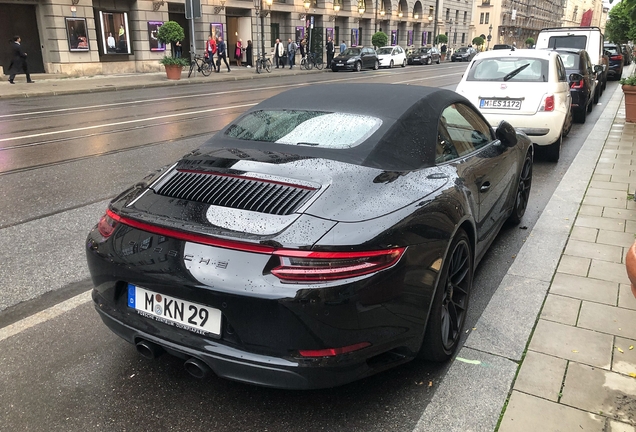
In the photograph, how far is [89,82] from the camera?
23.2m

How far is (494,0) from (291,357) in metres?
107

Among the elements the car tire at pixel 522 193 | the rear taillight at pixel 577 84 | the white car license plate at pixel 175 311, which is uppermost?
the rear taillight at pixel 577 84

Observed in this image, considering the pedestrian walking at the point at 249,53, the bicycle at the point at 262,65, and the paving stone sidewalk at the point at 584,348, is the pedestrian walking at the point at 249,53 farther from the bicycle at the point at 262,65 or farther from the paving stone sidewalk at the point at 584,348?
the paving stone sidewalk at the point at 584,348

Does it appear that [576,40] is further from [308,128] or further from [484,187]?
[308,128]

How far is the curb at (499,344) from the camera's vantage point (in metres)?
2.61

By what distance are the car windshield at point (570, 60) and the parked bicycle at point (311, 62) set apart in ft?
81.2

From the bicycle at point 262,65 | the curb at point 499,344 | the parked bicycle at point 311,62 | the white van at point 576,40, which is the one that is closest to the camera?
the curb at point 499,344

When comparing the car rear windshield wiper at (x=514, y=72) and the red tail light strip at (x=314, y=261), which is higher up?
the car rear windshield wiper at (x=514, y=72)

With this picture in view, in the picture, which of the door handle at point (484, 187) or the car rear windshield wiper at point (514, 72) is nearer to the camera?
the door handle at point (484, 187)

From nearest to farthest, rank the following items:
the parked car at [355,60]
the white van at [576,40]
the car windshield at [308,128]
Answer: the car windshield at [308,128]
the white van at [576,40]
the parked car at [355,60]

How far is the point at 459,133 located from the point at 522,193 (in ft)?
7.10

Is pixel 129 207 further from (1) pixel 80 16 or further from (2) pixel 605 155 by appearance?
(1) pixel 80 16

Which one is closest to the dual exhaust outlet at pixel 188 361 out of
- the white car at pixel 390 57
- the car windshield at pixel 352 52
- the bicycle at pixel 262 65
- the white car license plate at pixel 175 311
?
the white car license plate at pixel 175 311

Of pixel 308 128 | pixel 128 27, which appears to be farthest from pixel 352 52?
pixel 308 128
